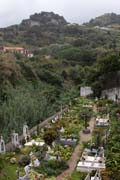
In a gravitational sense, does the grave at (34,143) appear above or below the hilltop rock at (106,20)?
below

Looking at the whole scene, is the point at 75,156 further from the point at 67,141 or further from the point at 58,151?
the point at 67,141

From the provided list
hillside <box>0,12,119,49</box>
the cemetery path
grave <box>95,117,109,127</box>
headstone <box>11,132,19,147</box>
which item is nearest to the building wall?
grave <box>95,117,109,127</box>

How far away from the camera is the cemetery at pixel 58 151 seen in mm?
18578

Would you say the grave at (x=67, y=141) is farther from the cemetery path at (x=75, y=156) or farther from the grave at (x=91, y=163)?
the grave at (x=91, y=163)

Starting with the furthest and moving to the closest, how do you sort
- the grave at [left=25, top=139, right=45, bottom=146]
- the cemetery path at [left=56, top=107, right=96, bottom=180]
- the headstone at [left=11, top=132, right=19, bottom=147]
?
the headstone at [left=11, top=132, right=19, bottom=147] < the grave at [left=25, top=139, right=45, bottom=146] < the cemetery path at [left=56, top=107, right=96, bottom=180]

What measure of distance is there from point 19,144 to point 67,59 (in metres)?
34.9

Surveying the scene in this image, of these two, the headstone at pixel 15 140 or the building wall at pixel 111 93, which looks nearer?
the headstone at pixel 15 140

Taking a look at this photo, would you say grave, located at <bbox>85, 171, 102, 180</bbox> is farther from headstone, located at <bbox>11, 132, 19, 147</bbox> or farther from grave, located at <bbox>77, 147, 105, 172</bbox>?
headstone, located at <bbox>11, 132, 19, 147</bbox>

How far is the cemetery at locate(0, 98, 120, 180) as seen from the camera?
1858cm

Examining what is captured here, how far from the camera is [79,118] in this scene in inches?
1160

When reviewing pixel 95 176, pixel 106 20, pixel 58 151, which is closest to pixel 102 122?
pixel 58 151

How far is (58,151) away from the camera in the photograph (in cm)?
2125

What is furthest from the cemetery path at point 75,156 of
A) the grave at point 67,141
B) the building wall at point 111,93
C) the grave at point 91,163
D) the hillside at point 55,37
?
the hillside at point 55,37

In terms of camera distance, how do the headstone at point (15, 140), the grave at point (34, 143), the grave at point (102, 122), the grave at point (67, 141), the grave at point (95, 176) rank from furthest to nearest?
the grave at point (102, 122), the grave at point (67, 141), the headstone at point (15, 140), the grave at point (34, 143), the grave at point (95, 176)
